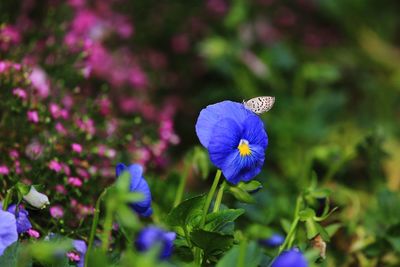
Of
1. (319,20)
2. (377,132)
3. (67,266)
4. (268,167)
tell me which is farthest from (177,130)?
(67,266)

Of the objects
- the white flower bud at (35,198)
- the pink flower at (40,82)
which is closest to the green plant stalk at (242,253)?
the white flower bud at (35,198)

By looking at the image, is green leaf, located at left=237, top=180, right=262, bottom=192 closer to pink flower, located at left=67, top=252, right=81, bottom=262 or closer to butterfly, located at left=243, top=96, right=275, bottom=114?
butterfly, located at left=243, top=96, right=275, bottom=114

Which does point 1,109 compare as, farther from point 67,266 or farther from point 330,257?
point 330,257

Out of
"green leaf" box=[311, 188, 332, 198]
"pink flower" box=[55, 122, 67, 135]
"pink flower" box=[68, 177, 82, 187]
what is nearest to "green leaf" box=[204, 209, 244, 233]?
"green leaf" box=[311, 188, 332, 198]

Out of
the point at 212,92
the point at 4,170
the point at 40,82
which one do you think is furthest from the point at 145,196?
→ the point at 212,92

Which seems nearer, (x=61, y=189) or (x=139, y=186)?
(x=139, y=186)

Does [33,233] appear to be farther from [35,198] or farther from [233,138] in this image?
[233,138]
